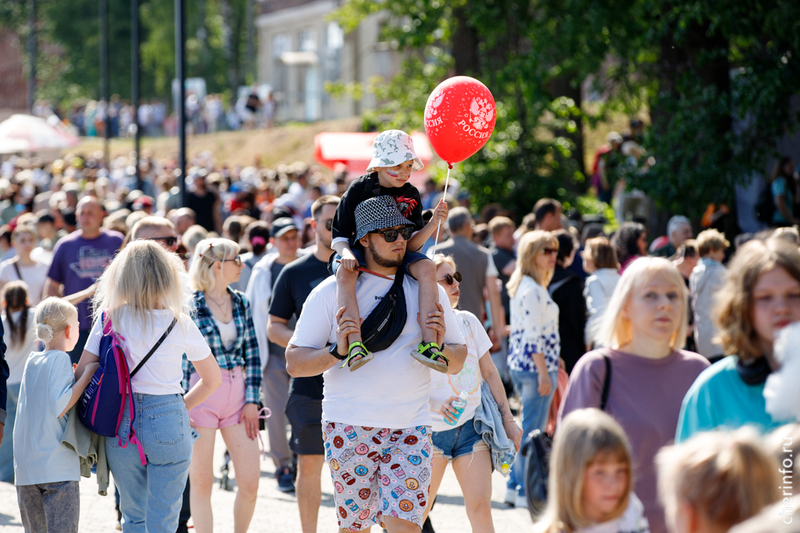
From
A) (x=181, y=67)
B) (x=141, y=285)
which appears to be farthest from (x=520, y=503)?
(x=181, y=67)

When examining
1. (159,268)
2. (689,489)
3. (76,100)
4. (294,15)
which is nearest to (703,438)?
(689,489)

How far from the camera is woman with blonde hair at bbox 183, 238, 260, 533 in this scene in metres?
5.72

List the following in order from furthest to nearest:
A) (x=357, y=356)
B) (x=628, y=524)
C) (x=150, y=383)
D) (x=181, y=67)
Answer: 1. (x=181, y=67)
2. (x=150, y=383)
3. (x=357, y=356)
4. (x=628, y=524)

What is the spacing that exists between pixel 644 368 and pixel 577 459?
0.82m

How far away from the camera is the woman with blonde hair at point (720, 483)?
2465mm

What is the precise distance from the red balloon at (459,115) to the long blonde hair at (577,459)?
10.7ft

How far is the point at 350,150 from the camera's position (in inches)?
701

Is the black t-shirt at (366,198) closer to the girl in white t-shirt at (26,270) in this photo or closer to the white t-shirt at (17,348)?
the white t-shirt at (17,348)

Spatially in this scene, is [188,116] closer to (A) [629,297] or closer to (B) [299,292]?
(B) [299,292]

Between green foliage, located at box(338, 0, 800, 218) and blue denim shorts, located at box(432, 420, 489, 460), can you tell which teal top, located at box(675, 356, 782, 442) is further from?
green foliage, located at box(338, 0, 800, 218)

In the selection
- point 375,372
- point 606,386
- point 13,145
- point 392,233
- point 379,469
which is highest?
point 13,145

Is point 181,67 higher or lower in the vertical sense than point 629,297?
higher

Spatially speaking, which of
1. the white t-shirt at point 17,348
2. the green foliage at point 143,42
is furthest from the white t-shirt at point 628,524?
the green foliage at point 143,42

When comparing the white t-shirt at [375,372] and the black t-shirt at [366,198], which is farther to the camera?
the black t-shirt at [366,198]
